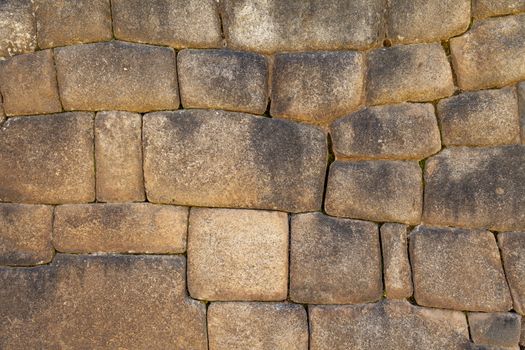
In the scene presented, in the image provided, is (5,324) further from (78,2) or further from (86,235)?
(78,2)

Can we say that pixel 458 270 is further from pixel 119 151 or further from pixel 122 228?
pixel 119 151

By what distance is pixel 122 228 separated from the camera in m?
2.86

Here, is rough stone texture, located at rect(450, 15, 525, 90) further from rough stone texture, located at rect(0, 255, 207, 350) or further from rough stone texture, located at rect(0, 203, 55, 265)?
rough stone texture, located at rect(0, 203, 55, 265)

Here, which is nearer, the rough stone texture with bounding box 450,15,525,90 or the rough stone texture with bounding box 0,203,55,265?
the rough stone texture with bounding box 450,15,525,90

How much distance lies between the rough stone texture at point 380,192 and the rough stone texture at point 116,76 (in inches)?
43.6

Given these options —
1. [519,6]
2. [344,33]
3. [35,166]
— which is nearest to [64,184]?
[35,166]

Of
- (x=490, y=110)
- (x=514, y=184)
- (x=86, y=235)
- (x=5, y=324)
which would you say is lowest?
(x=5, y=324)

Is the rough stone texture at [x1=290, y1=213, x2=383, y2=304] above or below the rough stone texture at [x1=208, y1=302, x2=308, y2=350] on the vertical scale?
above

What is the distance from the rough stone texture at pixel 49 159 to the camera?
2873 millimetres

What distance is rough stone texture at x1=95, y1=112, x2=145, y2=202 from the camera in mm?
2865

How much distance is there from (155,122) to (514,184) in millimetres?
1976

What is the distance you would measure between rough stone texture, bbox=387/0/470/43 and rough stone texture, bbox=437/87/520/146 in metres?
0.37

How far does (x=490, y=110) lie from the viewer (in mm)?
2807

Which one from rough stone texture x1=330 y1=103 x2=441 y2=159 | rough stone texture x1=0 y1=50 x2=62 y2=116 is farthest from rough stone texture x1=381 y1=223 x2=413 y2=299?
rough stone texture x1=0 y1=50 x2=62 y2=116
